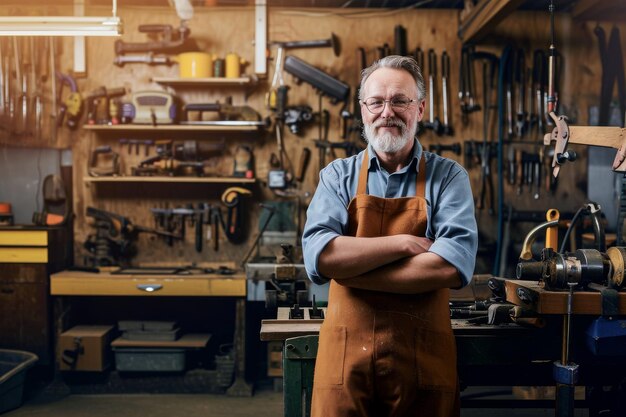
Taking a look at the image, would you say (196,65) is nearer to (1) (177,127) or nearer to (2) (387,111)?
(1) (177,127)

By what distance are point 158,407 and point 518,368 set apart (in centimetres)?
242

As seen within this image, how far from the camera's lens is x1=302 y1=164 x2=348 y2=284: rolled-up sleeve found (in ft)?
5.70

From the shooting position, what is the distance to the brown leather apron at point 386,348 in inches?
66.8

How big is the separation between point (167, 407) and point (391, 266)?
270 cm

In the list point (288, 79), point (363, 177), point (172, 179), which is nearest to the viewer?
point (363, 177)

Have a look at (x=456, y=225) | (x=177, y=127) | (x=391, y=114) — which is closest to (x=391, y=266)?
(x=456, y=225)

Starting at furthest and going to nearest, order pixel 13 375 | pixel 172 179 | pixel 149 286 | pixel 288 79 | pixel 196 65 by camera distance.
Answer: pixel 288 79 → pixel 196 65 → pixel 172 179 → pixel 149 286 → pixel 13 375

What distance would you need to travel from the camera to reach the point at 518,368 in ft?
7.94

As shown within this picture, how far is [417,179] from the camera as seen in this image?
187 cm

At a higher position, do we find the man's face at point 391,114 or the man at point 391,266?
the man's face at point 391,114

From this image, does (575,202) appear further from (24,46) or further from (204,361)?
(24,46)

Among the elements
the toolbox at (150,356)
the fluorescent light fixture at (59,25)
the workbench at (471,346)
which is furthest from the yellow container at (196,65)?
the workbench at (471,346)

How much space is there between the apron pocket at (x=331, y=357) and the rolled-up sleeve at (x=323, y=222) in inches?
6.2

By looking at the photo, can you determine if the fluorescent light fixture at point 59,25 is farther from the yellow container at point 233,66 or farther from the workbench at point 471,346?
the workbench at point 471,346
